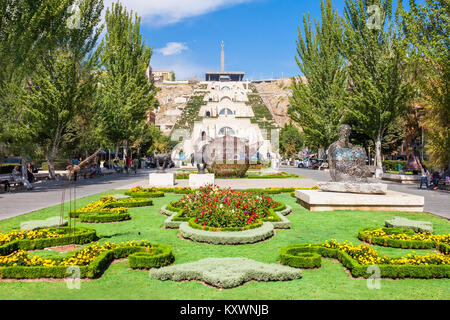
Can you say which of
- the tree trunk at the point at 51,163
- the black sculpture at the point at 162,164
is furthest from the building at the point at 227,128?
the tree trunk at the point at 51,163

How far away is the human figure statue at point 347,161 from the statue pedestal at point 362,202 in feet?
2.10

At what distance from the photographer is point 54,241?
7.10m

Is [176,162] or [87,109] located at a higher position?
[87,109]

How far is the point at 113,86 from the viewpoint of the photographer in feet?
109

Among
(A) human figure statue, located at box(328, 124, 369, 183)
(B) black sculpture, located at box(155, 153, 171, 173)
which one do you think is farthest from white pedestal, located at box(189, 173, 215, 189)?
(A) human figure statue, located at box(328, 124, 369, 183)

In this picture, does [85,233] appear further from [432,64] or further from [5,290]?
[432,64]

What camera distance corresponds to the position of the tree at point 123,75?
3256cm

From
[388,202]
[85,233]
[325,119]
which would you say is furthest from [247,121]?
[85,233]

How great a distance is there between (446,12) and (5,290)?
19809 millimetres

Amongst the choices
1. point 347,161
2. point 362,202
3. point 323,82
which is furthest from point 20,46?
point 323,82

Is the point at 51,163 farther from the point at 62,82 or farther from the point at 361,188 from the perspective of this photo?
the point at 361,188

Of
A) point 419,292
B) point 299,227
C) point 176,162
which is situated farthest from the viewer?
point 176,162

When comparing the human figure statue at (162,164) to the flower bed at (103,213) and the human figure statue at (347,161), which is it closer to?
the flower bed at (103,213)
